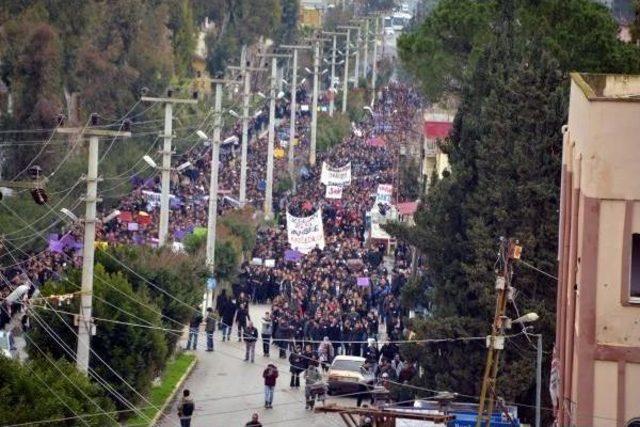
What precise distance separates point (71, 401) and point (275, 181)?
1920 inches

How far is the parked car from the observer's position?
1620 inches

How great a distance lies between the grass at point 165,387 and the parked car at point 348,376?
280cm

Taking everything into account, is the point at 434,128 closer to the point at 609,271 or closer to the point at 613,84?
the point at 613,84

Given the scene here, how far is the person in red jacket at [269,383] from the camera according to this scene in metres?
38.9

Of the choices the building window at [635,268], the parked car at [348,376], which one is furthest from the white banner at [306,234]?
the building window at [635,268]

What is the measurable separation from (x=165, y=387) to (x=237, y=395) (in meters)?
1.30

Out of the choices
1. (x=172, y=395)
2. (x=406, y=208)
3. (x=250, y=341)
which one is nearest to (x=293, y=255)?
(x=406, y=208)

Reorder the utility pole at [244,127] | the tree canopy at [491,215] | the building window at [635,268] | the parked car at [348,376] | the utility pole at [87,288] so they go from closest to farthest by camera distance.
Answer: the building window at [635,268] < the utility pole at [87,288] < the tree canopy at [491,215] < the parked car at [348,376] < the utility pole at [244,127]

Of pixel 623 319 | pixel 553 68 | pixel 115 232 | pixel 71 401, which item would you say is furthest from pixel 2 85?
pixel 623 319

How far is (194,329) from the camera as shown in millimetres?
46812

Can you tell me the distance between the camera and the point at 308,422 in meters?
38.8

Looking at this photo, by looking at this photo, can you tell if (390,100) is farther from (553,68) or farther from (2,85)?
(553,68)

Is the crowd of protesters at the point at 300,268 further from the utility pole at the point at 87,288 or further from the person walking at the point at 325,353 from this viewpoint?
the utility pole at the point at 87,288

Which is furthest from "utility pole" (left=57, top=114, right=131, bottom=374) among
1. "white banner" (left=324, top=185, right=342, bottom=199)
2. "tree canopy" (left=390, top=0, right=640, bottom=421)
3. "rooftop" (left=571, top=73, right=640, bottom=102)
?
"white banner" (left=324, top=185, right=342, bottom=199)
